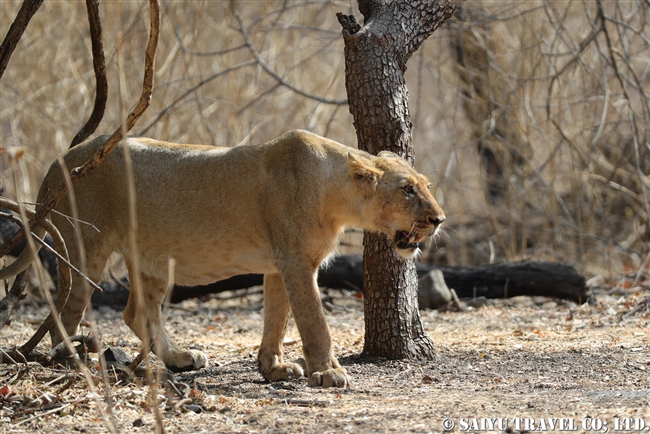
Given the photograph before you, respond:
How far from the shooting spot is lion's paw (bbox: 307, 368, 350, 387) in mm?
4492

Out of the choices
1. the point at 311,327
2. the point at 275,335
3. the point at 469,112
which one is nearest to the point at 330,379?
the point at 311,327

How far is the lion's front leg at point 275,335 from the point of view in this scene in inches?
194

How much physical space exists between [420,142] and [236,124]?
12.4 feet

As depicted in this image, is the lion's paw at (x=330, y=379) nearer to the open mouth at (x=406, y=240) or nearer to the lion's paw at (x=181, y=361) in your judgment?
the open mouth at (x=406, y=240)

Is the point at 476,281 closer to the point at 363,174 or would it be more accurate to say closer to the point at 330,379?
the point at 363,174

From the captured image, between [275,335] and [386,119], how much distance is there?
1564 mm

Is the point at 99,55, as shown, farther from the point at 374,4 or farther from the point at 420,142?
the point at 420,142

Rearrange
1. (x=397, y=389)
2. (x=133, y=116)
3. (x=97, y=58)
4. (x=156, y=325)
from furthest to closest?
(x=156, y=325) < (x=97, y=58) < (x=397, y=389) < (x=133, y=116)

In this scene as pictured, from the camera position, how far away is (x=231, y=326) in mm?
7605

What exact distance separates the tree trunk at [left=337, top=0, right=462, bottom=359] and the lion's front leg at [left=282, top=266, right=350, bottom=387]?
0.76 m

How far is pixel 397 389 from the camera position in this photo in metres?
4.56

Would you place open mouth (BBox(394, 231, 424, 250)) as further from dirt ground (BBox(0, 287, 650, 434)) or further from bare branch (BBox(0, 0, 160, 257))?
bare branch (BBox(0, 0, 160, 257))

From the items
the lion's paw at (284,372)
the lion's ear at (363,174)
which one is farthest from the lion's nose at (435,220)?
the lion's paw at (284,372)

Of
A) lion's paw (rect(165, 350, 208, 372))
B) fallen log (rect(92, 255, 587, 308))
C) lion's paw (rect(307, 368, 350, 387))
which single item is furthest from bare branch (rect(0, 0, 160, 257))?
fallen log (rect(92, 255, 587, 308))
